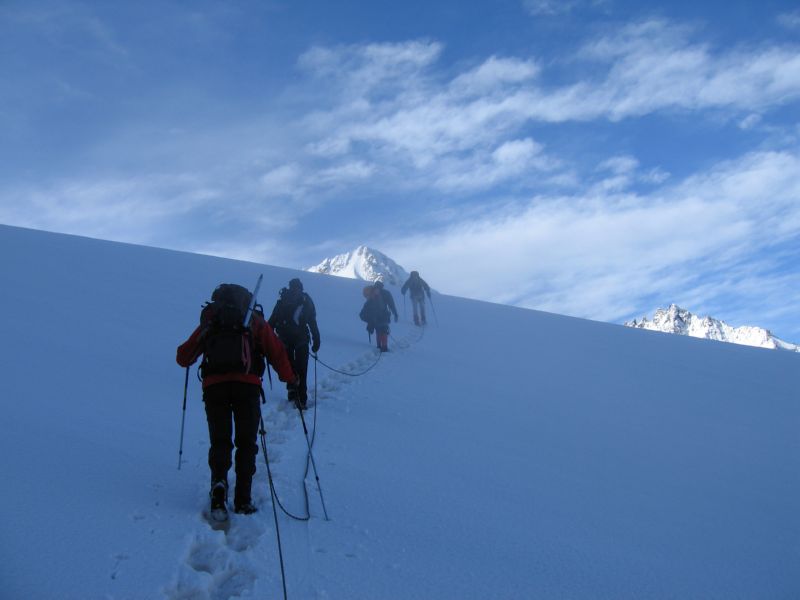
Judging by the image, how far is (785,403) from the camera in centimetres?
1102

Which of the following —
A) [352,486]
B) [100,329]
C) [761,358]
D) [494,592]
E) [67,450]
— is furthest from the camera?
[761,358]

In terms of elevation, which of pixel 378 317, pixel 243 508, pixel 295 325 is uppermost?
pixel 378 317

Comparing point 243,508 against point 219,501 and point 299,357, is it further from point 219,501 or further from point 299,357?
point 299,357

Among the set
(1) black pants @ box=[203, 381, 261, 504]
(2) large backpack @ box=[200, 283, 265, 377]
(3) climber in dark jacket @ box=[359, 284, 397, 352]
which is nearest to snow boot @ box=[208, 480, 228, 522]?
(1) black pants @ box=[203, 381, 261, 504]

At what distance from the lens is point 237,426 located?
13.0 ft

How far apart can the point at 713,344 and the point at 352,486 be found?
1872 centimetres

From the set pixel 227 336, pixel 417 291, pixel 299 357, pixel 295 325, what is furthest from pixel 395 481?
pixel 417 291

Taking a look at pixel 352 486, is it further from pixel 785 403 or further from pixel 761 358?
pixel 761 358

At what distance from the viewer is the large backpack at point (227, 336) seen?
3838mm

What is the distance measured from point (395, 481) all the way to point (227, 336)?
1.99 m

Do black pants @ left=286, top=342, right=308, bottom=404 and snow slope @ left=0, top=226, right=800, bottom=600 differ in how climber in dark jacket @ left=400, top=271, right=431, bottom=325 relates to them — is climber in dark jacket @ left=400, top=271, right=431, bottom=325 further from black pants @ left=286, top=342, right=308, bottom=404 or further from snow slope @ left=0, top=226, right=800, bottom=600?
black pants @ left=286, top=342, right=308, bottom=404

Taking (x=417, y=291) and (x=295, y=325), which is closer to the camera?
(x=295, y=325)

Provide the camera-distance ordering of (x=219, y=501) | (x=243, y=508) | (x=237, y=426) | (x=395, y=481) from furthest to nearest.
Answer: (x=395, y=481) → (x=237, y=426) → (x=243, y=508) → (x=219, y=501)

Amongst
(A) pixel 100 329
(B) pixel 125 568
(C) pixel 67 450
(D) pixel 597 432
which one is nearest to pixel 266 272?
(A) pixel 100 329
